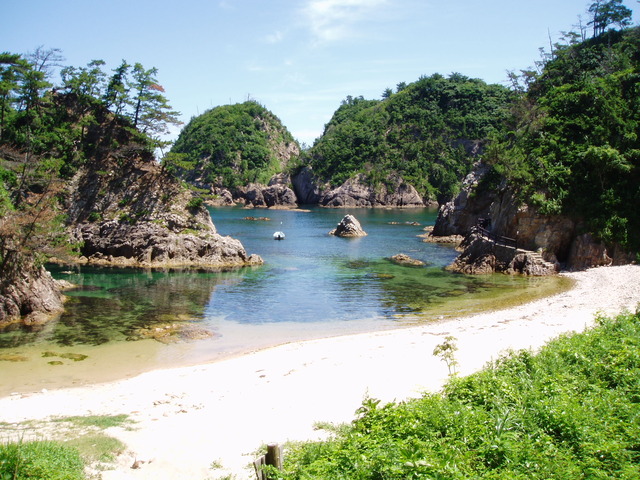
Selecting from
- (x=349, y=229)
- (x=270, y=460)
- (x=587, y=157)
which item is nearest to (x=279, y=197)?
(x=349, y=229)

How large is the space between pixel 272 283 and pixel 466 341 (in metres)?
20.1

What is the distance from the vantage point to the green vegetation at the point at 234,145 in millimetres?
148750

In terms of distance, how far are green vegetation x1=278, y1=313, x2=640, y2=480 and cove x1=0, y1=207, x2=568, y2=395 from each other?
41.1 feet

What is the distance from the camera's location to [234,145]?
517 feet

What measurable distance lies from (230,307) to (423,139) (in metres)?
118

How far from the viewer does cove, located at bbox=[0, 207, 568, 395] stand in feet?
65.0

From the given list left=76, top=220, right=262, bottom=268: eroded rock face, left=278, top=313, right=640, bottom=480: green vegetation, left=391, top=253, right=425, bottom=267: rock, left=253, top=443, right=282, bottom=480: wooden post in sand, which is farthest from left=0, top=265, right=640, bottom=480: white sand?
left=76, top=220, right=262, bottom=268: eroded rock face

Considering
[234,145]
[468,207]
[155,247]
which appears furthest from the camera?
[234,145]

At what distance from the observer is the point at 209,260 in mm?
43938

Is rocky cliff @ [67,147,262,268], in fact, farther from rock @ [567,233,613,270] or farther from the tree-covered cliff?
rock @ [567,233,613,270]

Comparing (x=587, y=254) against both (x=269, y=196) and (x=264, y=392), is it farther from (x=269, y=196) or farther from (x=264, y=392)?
(x=269, y=196)

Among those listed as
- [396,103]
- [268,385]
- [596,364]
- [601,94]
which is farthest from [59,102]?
[396,103]

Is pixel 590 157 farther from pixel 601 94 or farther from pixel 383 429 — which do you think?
pixel 383 429

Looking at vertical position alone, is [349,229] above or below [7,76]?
below
